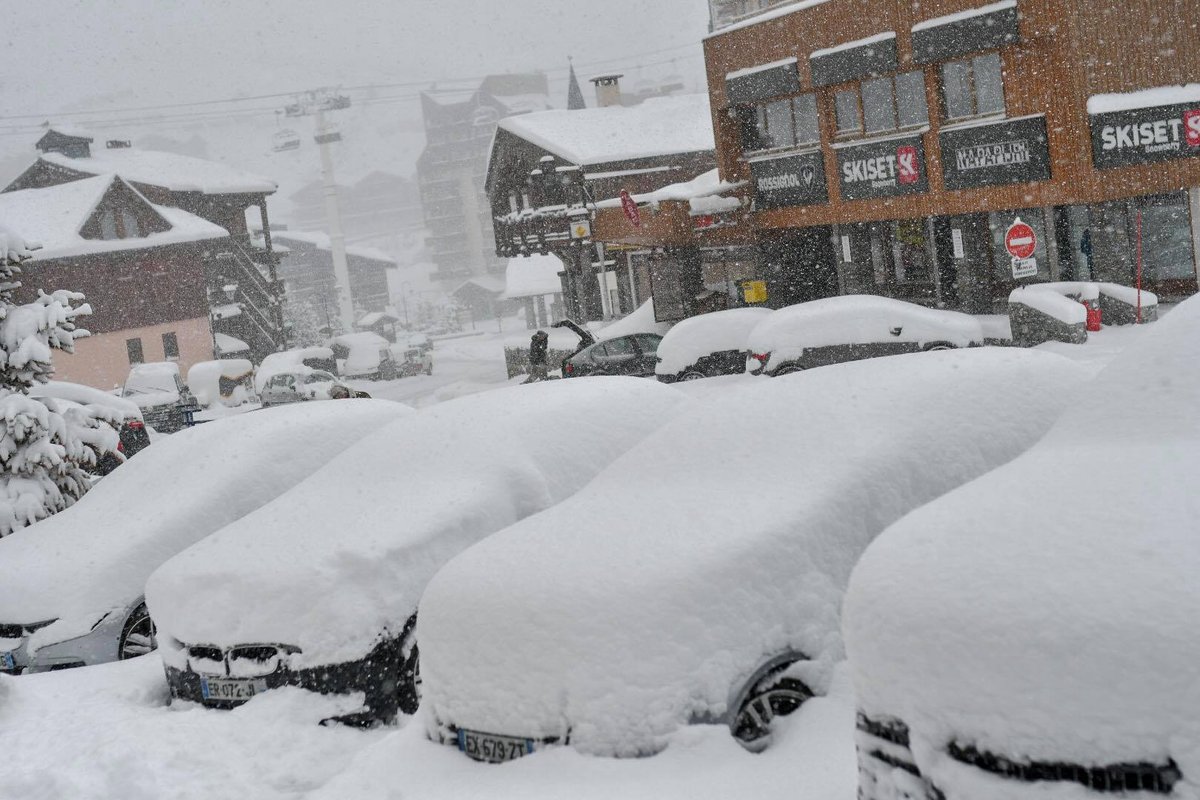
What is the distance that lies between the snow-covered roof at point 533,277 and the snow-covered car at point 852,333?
46.7m

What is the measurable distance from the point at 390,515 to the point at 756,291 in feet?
82.8

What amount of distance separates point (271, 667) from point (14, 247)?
9.24 metres

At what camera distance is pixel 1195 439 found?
3.95 m

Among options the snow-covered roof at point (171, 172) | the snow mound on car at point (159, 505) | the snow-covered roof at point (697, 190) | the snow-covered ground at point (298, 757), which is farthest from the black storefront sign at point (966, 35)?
the snow-covered roof at point (171, 172)

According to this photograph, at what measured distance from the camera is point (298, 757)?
19.3 ft

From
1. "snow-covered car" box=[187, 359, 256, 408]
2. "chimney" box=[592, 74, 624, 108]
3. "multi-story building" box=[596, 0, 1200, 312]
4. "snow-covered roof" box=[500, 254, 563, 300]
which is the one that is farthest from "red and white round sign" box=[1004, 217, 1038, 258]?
"snow-covered roof" box=[500, 254, 563, 300]

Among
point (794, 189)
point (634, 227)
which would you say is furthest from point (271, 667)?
point (634, 227)

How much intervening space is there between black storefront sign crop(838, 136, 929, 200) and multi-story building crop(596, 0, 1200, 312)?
0.12 ft

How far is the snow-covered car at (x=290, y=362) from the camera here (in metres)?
37.2

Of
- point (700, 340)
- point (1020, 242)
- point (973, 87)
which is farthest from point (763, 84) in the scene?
point (1020, 242)

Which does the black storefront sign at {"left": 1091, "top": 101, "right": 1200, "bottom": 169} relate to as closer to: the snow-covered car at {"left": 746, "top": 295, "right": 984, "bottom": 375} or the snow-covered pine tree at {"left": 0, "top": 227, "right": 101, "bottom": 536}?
the snow-covered car at {"left": 746, "top": 295, "right": 984, "bottom": 375}

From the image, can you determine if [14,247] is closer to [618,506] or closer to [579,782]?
[618,506]

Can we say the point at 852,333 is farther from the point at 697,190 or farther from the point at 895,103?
the point at 697,190

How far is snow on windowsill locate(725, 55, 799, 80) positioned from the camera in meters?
28.5
